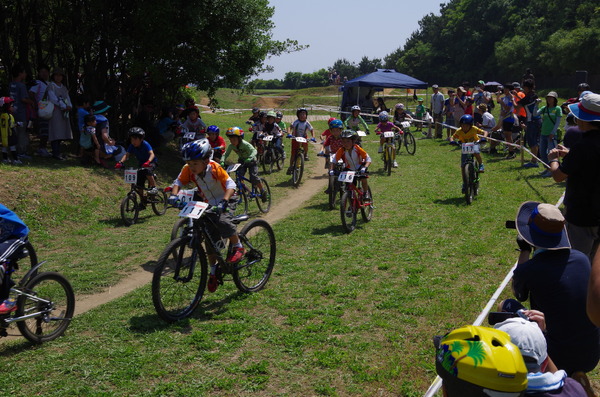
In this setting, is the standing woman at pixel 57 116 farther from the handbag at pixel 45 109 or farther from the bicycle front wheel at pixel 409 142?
the bicycle front wheel at pixel 409 142

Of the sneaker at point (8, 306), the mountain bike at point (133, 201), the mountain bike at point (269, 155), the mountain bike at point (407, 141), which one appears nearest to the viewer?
the sneaker at point (8, 306)

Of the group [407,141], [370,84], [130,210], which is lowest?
[130,210]

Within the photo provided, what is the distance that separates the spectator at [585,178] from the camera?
5.45 meters

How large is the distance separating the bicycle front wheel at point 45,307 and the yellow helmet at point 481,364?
4.72 m

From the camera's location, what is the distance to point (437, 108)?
25875 mm

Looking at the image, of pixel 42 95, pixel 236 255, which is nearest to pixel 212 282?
pixel 236 255

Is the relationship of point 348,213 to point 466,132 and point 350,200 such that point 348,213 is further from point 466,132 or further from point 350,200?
point 466,132

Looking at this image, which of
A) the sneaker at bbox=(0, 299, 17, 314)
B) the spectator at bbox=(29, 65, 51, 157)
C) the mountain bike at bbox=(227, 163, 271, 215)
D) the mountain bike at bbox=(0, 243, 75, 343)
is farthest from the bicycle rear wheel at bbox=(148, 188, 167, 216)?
the sneaker at bbox=(0, 299, 17, 314)

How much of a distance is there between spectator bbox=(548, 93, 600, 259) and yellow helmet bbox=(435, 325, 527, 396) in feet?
11.6

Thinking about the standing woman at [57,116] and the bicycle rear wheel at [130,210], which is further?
the standing woman at [57,116]

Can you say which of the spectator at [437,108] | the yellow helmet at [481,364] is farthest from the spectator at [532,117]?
the yellow helmet at [481,364]

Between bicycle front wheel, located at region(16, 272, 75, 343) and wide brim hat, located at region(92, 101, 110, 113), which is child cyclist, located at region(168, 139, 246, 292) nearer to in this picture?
bicycle front wheel, located at region(16, 272, 75, 343)

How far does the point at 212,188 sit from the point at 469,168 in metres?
7.38

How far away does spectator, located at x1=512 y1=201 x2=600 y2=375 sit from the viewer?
386cm
